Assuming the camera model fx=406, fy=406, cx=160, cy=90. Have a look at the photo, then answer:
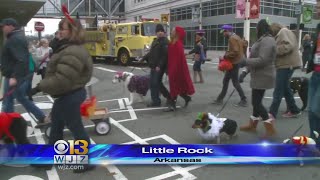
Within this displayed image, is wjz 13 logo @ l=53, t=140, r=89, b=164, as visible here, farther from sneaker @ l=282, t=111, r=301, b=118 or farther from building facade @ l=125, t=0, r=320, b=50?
building facade @ l=125, t=0, r=320, b=50

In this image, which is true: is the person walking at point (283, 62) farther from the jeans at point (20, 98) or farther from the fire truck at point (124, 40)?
the fire truck at point (124, 40)

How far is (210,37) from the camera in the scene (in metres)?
38.7

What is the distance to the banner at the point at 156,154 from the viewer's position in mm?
4656

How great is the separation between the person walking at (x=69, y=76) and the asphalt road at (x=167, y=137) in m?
0.63

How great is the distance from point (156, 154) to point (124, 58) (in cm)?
1669

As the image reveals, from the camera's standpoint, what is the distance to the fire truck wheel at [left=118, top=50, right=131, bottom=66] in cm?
2095

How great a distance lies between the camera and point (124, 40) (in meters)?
21.0

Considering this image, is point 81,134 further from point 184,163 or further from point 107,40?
point 107,40

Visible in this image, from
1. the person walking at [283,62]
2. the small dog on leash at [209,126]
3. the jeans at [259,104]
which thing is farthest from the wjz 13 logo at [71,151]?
the person walking at [283,62]

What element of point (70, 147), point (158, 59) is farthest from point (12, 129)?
point (158, 59)

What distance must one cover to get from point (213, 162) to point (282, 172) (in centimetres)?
80

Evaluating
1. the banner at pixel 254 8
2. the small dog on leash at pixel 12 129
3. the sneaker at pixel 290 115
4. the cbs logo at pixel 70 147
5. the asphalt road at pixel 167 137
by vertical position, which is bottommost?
the asphalt road at pixel 167 137

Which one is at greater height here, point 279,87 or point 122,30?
point 122,30

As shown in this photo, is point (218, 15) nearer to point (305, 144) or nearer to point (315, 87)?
point (315, 87)
